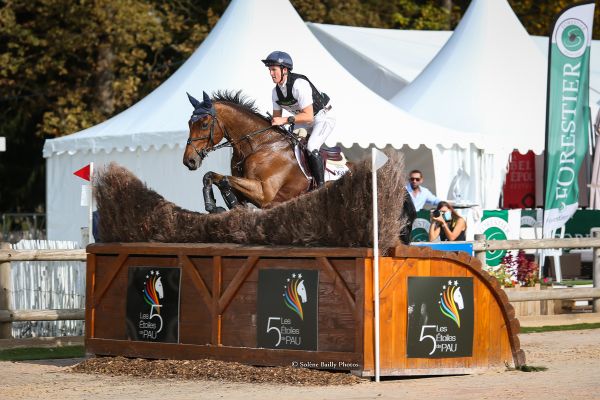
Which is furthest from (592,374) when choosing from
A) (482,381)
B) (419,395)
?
(419,395)

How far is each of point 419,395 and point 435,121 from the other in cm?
1376

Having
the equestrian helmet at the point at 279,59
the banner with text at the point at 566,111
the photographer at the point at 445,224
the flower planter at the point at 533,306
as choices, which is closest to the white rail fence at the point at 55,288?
the flower planter at the point at 533,306

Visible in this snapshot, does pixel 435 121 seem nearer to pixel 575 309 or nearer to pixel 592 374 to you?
pixel 575 309

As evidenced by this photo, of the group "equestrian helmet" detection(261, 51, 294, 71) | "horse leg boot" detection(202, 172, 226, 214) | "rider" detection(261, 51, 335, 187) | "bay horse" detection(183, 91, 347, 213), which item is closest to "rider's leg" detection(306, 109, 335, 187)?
"rider" detection(261, 51, 335, 187)

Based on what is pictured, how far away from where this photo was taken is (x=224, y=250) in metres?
10.2

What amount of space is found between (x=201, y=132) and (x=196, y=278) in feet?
5.79

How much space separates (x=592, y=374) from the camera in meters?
10.0

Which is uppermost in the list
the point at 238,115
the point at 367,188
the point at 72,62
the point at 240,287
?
the point at 72,62

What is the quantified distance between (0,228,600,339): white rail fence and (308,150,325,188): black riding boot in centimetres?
283

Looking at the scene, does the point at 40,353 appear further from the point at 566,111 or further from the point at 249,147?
the point at 566,111

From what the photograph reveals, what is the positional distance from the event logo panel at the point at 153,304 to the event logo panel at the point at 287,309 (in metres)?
0.90

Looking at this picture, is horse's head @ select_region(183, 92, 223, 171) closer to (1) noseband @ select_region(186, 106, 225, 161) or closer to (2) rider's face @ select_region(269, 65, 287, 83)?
(1) noseband @ select_region(186, 106, 225, 161)

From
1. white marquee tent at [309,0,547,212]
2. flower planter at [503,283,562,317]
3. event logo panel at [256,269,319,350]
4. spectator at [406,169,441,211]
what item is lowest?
flower planter at [503,283,562,317]

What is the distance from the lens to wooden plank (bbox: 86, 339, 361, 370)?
9.63 meters
